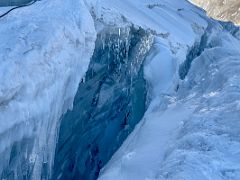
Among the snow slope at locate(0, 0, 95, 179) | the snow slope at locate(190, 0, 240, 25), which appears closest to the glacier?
the snow slope at locate(0, 0, 95, 179)

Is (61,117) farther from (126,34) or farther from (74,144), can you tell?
(126,34)

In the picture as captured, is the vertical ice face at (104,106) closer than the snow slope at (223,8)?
Yes

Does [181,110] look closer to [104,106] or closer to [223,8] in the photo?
[104,106]

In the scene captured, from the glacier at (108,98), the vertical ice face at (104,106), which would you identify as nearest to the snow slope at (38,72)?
the glacier at (108,98)

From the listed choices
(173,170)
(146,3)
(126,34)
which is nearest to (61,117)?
(173,170)

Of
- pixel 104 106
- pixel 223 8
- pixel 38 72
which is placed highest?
pixel 38 72

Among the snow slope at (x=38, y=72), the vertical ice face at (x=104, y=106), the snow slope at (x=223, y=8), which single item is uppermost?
the snow slope at (x=38, y=72)

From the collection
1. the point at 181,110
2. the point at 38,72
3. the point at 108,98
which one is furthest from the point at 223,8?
the point at 38,72

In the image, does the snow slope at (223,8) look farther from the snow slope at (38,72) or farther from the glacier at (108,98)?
the snow slope at (38,72)
